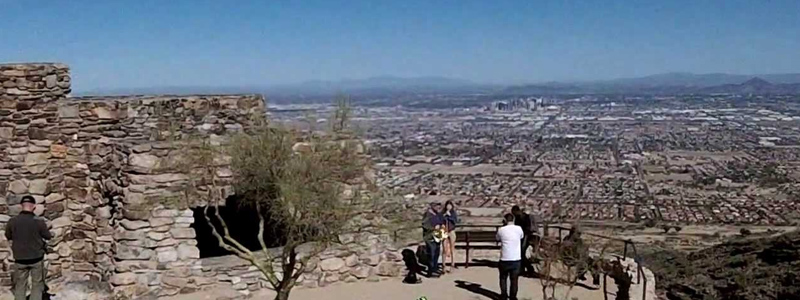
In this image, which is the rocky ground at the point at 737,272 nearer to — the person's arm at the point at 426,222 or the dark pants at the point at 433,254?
the dark pants at the point at 433,254

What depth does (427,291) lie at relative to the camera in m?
12.4

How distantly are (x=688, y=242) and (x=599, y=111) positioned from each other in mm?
94099

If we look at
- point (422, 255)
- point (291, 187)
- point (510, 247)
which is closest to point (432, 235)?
point (422, 255)

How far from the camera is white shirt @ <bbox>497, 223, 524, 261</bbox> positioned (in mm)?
10914

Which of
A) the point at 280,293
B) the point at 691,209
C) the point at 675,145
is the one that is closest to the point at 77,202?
the point at 280,293

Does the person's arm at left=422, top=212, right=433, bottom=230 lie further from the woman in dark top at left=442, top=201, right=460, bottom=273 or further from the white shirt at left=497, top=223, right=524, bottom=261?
the white shirt at left=497, top=223, right=524, bottom=261

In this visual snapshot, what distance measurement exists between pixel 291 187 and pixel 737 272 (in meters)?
12.8

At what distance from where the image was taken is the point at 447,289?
12.6 metres

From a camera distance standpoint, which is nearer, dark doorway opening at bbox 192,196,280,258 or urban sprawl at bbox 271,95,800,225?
dark doorway opening at bbox 192,196,280,258

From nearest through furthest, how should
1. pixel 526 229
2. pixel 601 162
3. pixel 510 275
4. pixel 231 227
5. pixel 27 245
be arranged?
pixel 27 245 < pixel 510 275 < pixel 526 229 < pixel 231 227 < pixel 601 162

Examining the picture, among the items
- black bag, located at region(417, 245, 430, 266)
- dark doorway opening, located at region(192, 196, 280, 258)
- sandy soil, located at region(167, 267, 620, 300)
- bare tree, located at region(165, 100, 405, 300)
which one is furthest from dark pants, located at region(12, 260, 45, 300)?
black bag, located at region(417, 245, 430, 266)

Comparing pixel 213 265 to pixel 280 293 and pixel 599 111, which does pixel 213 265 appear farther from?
pixel 599 111

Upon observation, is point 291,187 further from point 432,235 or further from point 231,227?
point 231,227

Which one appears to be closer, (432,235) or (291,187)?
(291,187)
